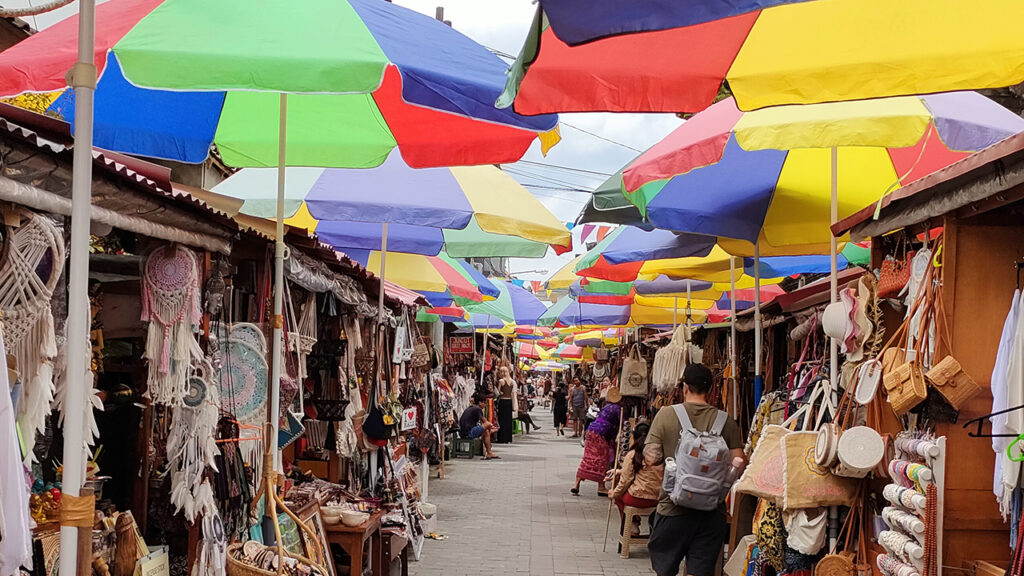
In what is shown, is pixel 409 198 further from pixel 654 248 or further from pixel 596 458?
pixel 596 458

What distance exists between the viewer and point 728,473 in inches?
268

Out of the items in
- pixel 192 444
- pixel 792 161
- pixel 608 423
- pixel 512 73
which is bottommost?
pixel 608 423

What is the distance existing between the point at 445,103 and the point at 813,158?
3.97 metres

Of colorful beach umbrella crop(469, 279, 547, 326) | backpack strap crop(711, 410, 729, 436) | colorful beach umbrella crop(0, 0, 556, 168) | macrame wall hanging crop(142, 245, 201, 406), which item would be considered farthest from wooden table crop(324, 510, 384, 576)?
colorful beach umbrella crop(469, 279, 547, 326)

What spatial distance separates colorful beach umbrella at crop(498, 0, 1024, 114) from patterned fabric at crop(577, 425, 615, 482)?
34.3 ft

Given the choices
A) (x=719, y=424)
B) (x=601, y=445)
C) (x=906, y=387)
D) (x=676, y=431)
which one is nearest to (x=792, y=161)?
(x=719, y=424)

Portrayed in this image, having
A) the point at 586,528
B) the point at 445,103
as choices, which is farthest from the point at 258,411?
the point at 586,528

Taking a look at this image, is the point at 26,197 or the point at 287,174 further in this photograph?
the point at 287,174

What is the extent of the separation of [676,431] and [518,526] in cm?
593

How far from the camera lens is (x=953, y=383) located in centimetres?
420

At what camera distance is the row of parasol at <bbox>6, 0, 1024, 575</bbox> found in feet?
9.57

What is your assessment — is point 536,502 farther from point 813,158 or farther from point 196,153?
point 196,153

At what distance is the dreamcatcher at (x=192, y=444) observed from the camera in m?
4.49

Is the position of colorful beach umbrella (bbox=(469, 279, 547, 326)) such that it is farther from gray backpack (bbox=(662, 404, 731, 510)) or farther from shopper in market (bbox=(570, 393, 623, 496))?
gray backpack (bbox=(662, 404, 731, 510))
